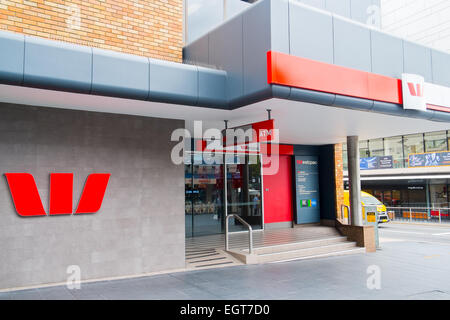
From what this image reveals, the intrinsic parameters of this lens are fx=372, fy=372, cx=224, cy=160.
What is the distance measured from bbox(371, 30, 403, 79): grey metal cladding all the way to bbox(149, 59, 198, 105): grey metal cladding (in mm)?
3802

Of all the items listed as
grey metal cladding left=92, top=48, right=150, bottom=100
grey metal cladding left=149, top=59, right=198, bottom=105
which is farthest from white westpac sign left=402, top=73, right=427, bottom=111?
grey metal cladding left=92, top=48, right=150, bottom=100

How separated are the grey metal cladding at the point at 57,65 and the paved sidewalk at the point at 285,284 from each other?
3378 mm

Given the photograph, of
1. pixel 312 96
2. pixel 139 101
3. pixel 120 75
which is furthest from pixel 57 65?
pixel 312 96

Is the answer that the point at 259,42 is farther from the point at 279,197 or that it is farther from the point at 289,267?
the point at 279,197

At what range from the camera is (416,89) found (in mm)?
8195

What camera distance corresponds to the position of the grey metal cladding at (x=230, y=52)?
22.9 ft

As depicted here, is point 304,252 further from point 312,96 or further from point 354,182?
point 312,96

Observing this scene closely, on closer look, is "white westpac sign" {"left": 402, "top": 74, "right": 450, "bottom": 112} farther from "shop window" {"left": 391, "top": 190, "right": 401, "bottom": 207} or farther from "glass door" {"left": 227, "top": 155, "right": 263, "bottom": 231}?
"shop window" {"left": 391, "top": 190, "right": 401, "bottom": 207}

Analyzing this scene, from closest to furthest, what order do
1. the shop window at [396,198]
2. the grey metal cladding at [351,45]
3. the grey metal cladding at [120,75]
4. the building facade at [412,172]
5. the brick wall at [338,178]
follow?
the grey metal cladding at [120,75]
the grey metal cladding at [351,45]
the brick wall at [338,178]
the building facade at [412,172]
the shop window at [396,198]

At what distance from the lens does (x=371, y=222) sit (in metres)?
11.5

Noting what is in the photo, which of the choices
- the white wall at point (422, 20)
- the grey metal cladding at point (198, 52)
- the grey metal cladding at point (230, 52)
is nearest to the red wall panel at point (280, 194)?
the grey metal cladding at point (198, 52)

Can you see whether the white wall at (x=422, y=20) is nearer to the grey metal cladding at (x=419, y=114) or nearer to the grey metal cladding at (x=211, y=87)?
the grey metal cladding at (x=419, y=114)

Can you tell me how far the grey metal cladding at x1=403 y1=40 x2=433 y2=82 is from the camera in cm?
840

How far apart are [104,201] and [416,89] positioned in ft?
23.1
